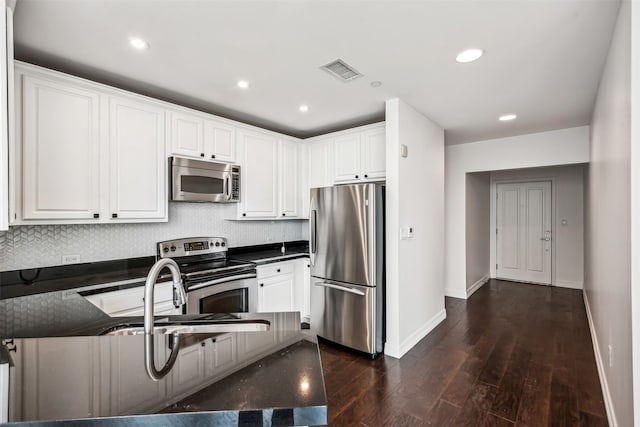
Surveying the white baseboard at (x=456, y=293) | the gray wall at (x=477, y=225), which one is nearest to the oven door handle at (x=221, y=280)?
the white baseboard at (x=456, y=293)

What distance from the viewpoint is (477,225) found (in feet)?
18.0

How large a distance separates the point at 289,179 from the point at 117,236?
196 centimetres

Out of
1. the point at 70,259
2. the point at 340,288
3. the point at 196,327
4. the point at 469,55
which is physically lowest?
the point at 340,288

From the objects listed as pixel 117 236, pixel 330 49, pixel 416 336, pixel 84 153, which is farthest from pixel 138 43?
pixel 416 336

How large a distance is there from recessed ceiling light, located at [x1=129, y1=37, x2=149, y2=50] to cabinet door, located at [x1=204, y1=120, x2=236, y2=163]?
1.04m

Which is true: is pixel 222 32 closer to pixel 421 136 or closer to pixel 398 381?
pixel 421 136

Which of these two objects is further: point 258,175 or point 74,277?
point 258,175

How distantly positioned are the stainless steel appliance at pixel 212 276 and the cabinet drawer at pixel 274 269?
0.11 meters

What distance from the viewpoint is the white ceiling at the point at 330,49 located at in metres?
1.66

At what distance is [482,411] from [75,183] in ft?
10.9

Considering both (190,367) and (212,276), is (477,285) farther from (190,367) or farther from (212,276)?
(190,367)

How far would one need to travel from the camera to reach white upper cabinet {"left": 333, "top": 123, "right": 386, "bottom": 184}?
3.34 meters

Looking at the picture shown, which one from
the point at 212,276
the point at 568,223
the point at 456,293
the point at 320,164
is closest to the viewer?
the point at 212,276

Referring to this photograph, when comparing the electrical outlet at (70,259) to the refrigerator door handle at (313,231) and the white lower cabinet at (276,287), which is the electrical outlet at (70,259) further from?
the refrigerator door handle at (313,231)
